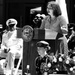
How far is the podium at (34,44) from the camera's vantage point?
639cm

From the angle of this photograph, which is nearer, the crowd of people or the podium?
the crowd of people

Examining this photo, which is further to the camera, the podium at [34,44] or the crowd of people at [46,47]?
the podium at [34,44]

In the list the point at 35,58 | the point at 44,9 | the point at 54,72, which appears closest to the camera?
the point at 54,72

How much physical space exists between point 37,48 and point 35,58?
39 centimetres

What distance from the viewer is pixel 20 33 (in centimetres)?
688

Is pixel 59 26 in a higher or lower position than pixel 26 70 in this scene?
higher

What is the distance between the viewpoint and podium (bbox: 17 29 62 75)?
6.39m

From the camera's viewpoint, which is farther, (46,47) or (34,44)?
(34,44)

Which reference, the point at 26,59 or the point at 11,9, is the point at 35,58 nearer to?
the point at 26,59

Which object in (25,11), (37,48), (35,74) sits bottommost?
(35,74)

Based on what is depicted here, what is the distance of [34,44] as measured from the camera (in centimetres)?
661

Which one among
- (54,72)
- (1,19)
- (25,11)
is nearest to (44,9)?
(25,11)

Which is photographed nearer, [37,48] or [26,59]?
[37,48]

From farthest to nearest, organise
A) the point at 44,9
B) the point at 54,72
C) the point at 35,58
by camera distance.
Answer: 1. the point at 44,9
2. the point at 35,58
3. the point at 54,72
